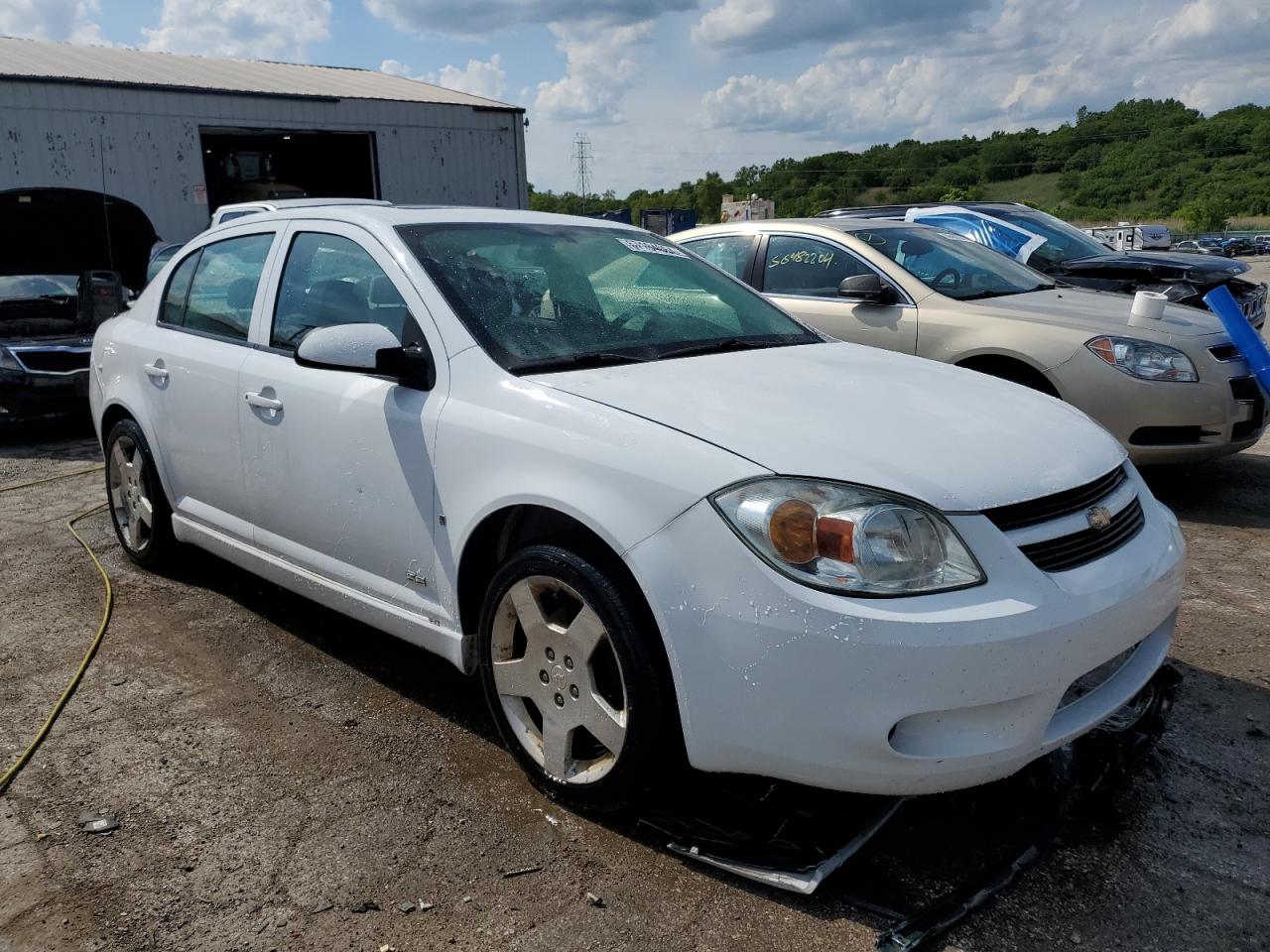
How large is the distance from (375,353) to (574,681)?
1123 millimetres

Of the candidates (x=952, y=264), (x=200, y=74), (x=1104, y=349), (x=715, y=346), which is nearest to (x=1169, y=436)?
(x=1104, y=349)

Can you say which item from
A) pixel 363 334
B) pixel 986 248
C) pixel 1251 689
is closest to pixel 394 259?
pixel 363 334

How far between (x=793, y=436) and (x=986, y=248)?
16.7 ft

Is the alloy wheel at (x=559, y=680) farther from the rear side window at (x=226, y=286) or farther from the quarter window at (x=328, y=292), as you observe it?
the rear side window at (x=226, y=286)

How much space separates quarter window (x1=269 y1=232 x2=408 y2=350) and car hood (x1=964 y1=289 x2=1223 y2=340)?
375 centimetres

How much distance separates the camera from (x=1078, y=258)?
9.10 meters

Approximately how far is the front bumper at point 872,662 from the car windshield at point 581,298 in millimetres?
952

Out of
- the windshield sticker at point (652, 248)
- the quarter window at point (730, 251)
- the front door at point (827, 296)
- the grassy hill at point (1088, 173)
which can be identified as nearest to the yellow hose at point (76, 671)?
the windshield sticker at point (652, 248)

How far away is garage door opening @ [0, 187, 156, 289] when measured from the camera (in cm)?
1132

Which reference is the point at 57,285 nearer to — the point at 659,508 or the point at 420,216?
the point at 420,216

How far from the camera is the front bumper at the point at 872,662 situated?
2180mm

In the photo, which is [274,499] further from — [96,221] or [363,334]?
[96,221]

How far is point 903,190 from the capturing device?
325 feet

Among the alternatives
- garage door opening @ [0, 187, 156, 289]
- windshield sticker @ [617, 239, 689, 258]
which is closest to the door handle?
windshield sticker @ [617, 239, 689, 258]
